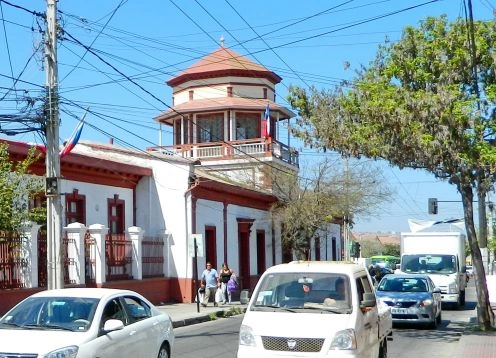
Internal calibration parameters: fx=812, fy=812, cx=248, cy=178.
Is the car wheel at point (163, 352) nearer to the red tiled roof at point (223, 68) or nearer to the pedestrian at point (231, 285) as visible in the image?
the pedestrian at point (231, 285)

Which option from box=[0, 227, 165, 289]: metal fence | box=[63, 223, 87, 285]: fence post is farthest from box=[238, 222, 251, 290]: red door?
box=[63, 223, 87, 285]: fence post

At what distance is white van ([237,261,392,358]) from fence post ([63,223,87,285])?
15.2m

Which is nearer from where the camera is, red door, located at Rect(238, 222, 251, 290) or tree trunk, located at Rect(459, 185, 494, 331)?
tree trunk, located at Rect(459, 185, 494, 331)

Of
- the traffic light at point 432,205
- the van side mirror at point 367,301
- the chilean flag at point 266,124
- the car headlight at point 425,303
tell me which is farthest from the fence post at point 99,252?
the traffic light at point 432,205

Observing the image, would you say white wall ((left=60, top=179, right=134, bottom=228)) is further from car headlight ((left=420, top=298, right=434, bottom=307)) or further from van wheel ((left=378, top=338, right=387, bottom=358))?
van wheel ((left=378, top=338, right=387, bottom=358))

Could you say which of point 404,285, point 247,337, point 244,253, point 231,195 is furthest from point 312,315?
point 244,253

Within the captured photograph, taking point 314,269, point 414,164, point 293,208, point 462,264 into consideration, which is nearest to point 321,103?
point 414,164

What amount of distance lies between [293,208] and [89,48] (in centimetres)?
2210

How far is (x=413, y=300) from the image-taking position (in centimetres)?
2225

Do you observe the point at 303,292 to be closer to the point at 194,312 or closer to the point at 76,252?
the point at 76,252

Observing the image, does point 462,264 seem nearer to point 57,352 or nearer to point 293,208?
point 293,208

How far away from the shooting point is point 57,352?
918 centimetres

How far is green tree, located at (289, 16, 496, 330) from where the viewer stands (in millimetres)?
17188

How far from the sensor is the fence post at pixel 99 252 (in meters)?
27.4
